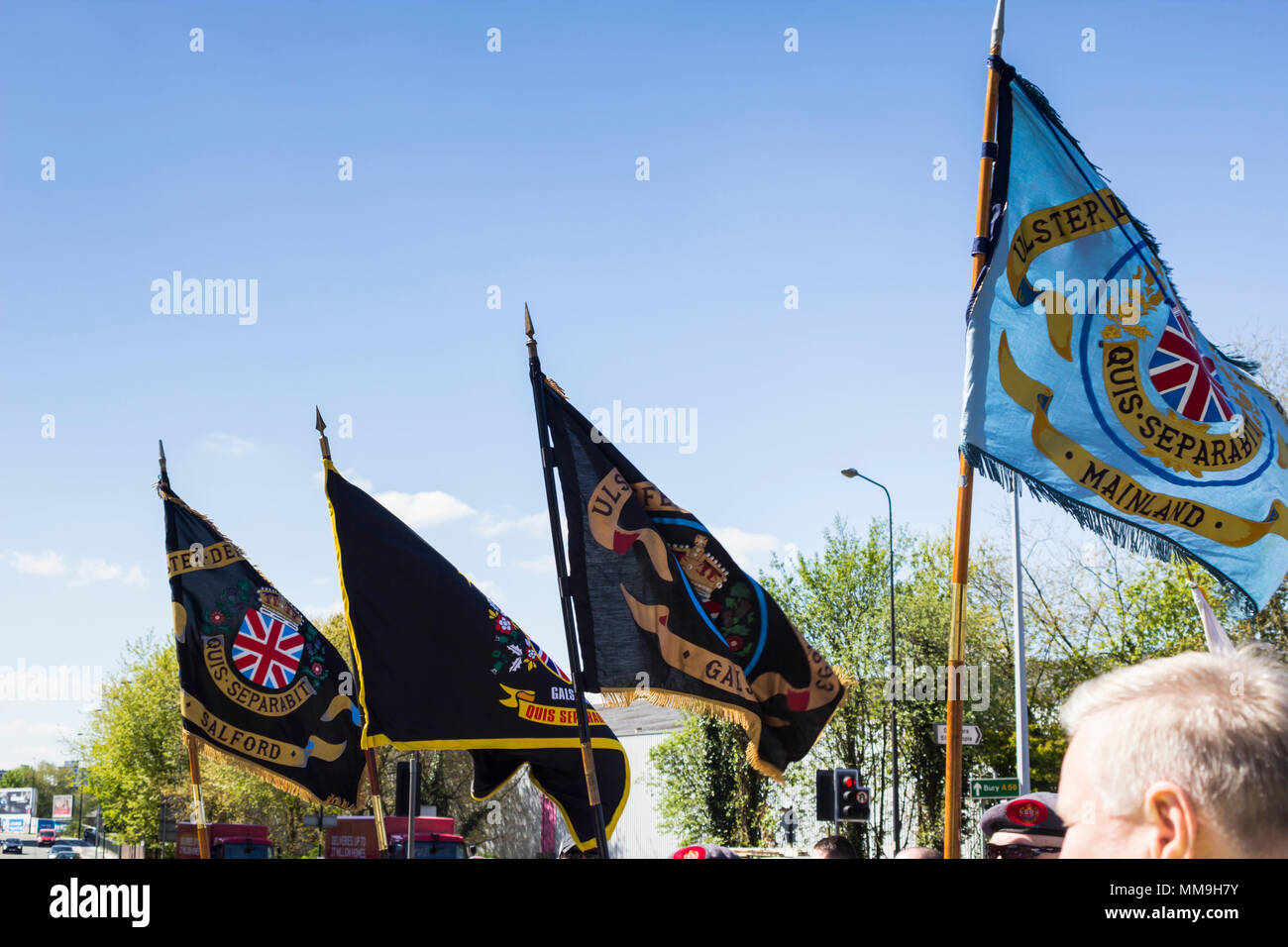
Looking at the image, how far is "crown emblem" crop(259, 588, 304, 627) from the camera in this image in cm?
1095

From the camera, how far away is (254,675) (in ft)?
34.9

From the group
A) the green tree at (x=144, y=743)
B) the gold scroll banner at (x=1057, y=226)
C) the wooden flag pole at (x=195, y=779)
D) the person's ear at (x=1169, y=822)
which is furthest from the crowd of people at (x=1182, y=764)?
the green tree at (x=144, y=743)

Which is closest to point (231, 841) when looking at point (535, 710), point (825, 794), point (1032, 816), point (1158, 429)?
point (825, 794)

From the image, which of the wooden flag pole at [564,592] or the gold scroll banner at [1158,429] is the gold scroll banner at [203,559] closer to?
the wooden flag pole at [564,592]

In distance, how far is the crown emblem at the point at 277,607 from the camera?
1095 cm

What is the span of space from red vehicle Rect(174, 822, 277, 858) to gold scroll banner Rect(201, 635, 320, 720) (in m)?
10.4

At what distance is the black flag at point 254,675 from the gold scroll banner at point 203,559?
0.03 feet

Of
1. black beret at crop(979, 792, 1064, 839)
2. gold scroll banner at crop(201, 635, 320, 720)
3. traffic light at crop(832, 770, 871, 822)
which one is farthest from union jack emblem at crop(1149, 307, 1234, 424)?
traffic light at crop(832, 770, 871, 822)

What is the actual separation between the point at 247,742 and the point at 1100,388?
8469 millimetres

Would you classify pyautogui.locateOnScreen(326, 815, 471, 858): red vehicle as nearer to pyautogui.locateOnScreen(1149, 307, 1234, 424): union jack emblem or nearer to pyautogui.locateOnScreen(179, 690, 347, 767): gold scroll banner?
pyautogui.locateOnScreen(179, 690, 347, 767): gold scroll banner

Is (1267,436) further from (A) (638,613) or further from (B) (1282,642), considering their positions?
(B) (1282,642)
